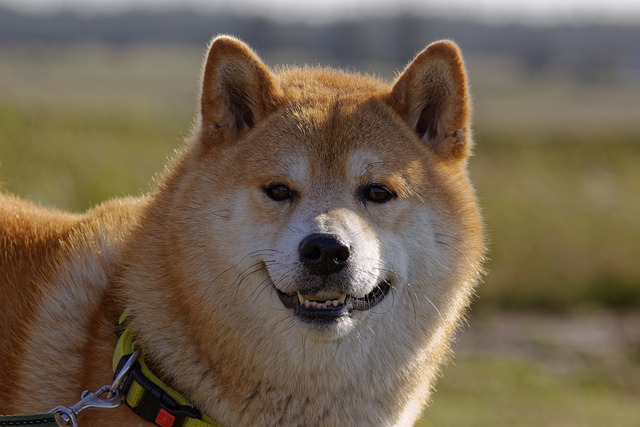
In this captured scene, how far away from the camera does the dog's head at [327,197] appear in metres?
3.43

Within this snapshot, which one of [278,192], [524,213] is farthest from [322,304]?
[524,213]

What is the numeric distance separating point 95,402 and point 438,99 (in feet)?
6.67

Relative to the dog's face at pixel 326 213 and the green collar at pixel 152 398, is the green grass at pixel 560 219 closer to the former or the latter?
the dog's face at pixel 326 213

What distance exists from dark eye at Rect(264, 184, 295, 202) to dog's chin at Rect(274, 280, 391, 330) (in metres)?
0.40

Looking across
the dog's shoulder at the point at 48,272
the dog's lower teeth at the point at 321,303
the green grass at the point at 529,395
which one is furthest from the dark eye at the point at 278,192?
the green grass at the point at 529,395

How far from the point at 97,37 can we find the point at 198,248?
62871mm

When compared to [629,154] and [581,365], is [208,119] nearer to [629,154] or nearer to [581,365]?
[581,365]

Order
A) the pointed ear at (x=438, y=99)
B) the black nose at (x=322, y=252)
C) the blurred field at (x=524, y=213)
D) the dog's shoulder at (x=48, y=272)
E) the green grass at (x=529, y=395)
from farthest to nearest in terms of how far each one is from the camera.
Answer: the blurred field at (x=524, y=213), the green grass at (x=529, y=395), the pointed ear at (x=438, y=99), the dog's shoulder at (x=48, y=272), the black nose at (x=322, y=252)

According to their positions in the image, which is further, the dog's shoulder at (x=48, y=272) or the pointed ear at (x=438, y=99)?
the pointed ear at (x=438, y=99)

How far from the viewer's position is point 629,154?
73.9 feet

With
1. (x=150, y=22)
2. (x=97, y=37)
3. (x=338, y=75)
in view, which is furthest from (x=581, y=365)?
(x=150, y=22)

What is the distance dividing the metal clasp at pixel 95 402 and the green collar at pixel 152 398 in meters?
0.02

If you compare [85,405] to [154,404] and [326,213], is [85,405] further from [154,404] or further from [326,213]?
[326,213]

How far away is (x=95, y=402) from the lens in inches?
127
